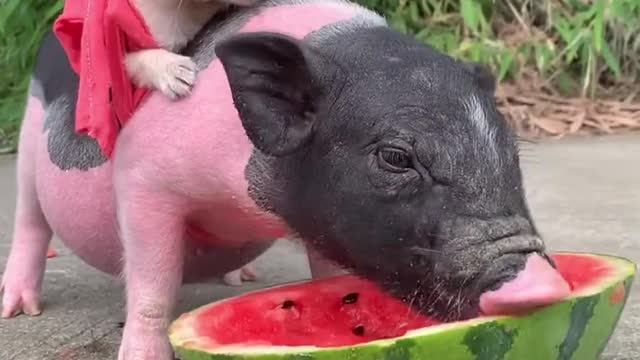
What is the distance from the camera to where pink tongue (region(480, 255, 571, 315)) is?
145cm

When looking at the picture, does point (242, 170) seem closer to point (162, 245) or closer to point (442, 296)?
point (162, 245)

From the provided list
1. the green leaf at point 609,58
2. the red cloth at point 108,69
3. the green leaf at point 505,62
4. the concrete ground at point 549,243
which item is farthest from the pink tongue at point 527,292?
the green leaf at point 609,58

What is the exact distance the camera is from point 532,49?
544 centimetres

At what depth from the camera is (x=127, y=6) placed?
1967 millimetres

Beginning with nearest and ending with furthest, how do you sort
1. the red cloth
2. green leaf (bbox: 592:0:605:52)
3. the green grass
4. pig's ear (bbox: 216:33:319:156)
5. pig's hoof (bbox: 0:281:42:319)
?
pig's ear (bbox: 216:33:319:156) → the red cloth → pig's hoof (bbox: 0:281:42:319) → the green grass → green leaf (bbox: 592:0:605:52)

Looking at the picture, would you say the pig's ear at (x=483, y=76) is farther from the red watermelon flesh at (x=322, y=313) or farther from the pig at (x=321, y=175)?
the red watermelon flesh at (x=322, y=313)

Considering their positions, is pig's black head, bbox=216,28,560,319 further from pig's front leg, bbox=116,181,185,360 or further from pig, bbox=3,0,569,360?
pig's front leg, bbox=116,181,185,360

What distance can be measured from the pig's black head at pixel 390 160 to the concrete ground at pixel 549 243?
583 mm

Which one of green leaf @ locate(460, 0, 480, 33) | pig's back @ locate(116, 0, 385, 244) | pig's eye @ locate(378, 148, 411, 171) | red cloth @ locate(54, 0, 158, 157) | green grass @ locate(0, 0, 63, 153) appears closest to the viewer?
pig's eye @ locate(378, 148, 411, 171)

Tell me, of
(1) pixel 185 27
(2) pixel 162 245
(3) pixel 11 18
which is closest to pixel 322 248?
(2) pixel 162 245

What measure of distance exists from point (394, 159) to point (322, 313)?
1.36ft

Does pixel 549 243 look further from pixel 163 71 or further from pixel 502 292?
pixel 502 292

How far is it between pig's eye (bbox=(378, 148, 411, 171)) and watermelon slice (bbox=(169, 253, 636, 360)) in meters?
0.22

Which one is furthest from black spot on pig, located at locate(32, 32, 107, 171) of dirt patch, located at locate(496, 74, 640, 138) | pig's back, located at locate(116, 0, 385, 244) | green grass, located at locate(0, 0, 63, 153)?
dirt patch, located at locate(496, 74, 640, 138)
